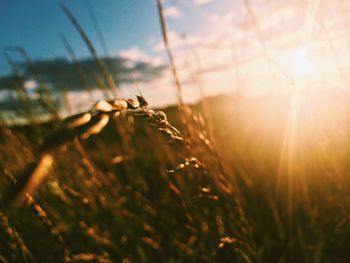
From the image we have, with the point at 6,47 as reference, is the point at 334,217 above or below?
below

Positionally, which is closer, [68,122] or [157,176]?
[68,122]

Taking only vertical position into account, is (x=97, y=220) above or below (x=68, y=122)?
below

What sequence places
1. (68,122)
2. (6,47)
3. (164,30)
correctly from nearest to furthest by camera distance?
(68,122)
(164,30)
(6,47)

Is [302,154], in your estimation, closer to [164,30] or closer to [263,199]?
[263,199]

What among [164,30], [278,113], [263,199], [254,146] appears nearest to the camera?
[164,30]

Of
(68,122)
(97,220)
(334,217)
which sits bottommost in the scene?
(334,217)

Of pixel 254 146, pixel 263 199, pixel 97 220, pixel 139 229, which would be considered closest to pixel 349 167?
pixel 263 199

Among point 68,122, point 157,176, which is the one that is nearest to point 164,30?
point 68,122

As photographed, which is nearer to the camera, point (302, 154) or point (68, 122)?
point (68, 122)

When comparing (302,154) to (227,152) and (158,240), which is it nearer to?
(227,152)
